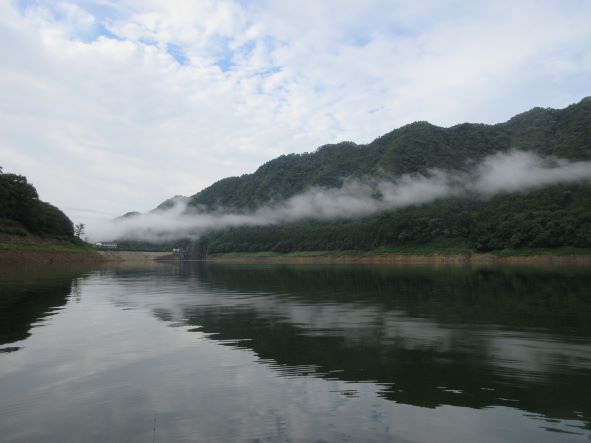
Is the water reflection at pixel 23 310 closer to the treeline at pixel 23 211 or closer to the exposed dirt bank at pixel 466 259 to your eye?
the treeline at pixel 23 211

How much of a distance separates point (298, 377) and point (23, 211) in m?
131

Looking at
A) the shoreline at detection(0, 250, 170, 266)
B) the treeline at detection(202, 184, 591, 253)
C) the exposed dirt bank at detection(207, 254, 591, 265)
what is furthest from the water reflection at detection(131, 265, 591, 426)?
the treeline at detection(202, 184, 591, 253)

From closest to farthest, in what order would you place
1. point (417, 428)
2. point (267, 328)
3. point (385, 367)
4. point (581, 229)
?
1. point (417, 428)
2. point (385, 367)
3. point (267, 328)
4. point (581, 229)

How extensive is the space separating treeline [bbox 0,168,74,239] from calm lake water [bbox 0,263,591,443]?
10507cm

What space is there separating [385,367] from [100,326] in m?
13.5

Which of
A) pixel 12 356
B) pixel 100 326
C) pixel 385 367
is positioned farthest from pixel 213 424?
pixel 100 326

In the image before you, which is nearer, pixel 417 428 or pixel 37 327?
pixel 417 428

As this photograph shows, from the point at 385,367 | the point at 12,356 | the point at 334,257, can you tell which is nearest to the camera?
the point at 385,367

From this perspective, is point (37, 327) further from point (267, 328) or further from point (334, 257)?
point (334, 257)

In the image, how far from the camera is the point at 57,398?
31.4 ft

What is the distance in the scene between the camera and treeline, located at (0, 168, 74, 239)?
355 ft

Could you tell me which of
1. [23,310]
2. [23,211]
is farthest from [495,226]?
[23,310]

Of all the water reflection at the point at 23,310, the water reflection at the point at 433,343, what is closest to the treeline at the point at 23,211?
Answer: the water reflection at the point at 23,310

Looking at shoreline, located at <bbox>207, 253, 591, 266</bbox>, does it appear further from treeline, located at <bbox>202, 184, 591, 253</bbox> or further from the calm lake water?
the calm lake water
